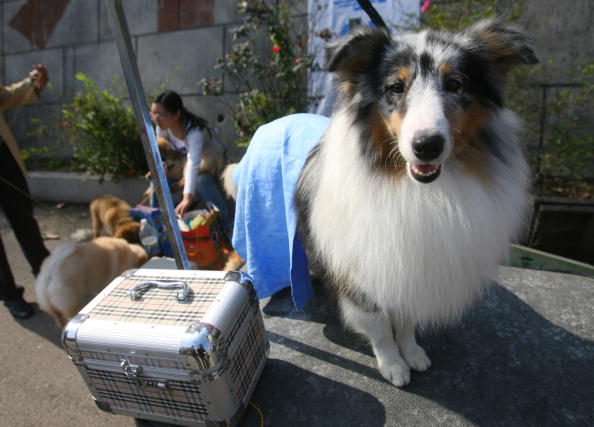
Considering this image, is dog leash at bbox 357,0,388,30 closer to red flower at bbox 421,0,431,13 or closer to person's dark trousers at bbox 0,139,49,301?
red flower at bbox 421,0,431,13

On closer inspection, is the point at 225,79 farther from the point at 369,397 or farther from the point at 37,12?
the point at 369,397

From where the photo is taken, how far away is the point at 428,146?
3.89 feet

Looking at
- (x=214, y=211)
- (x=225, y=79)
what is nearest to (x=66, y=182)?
(x=225, y=79)

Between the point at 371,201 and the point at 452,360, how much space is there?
3.18 ft

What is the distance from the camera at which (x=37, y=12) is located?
5.95 meters

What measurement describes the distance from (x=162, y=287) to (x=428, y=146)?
3.59ft

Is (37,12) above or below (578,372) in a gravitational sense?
above

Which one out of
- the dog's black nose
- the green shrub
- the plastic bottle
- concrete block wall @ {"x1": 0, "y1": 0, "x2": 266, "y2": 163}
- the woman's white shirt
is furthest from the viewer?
concrete block wall @ {"x1": 0, "y1": 0, "x2": 266, "y2": 163}

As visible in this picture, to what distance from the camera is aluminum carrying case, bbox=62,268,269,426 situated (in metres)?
1.27

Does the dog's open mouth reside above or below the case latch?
above

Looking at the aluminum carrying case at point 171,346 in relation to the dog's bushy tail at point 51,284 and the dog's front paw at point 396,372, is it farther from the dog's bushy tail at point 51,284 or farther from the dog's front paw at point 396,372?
the dog's bushy tail at point 51,284

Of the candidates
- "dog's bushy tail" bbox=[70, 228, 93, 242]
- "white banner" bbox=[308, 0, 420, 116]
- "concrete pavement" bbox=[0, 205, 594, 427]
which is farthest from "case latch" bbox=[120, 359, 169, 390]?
"dog's bushy tail" bbox=[70, 228, 93, 242]

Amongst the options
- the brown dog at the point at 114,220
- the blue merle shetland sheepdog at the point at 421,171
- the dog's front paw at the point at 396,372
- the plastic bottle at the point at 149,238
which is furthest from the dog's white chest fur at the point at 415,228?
the brown dog at the point at 114,220

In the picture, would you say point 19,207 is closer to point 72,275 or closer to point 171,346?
point 72,275
